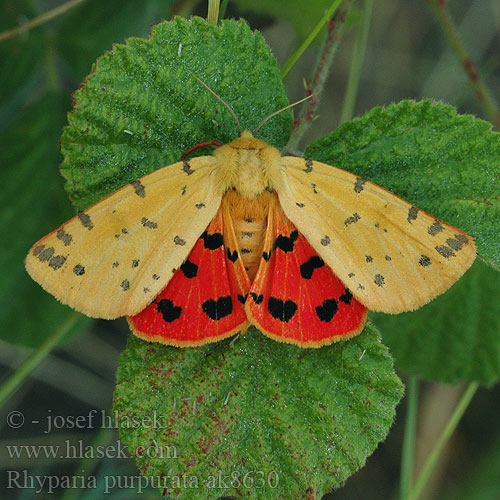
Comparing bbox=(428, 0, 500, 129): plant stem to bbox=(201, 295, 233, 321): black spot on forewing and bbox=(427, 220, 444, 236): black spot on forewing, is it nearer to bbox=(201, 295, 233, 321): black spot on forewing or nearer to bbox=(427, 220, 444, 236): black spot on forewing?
bbox=(427, 220, 444, 236): black spot on forewing

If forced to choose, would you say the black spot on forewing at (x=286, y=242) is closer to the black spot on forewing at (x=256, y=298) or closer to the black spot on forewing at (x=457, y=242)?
the black spot on forewing at (x=256, y=298)

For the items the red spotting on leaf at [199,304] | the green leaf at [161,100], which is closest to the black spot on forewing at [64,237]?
the green leaf at [161,100]

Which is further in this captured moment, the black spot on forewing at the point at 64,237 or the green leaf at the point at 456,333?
the green leaf at the point at 456,333

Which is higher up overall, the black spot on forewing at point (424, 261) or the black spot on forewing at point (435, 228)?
the black spot on forewing at point (435, 228)

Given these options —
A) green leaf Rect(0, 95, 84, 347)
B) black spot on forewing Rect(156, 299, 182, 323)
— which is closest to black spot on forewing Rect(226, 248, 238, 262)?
black spot on forewing Rect(156, 299, 182, 323)

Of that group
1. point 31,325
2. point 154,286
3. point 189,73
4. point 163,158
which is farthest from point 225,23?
point 31,325

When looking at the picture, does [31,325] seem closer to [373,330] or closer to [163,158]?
[163,158]

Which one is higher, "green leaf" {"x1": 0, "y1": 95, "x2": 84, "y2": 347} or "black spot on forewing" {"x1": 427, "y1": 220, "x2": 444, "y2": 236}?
"black spot on forewing" {"x1": 427, "y1": 220, "x2": 444, "y2": 236}
